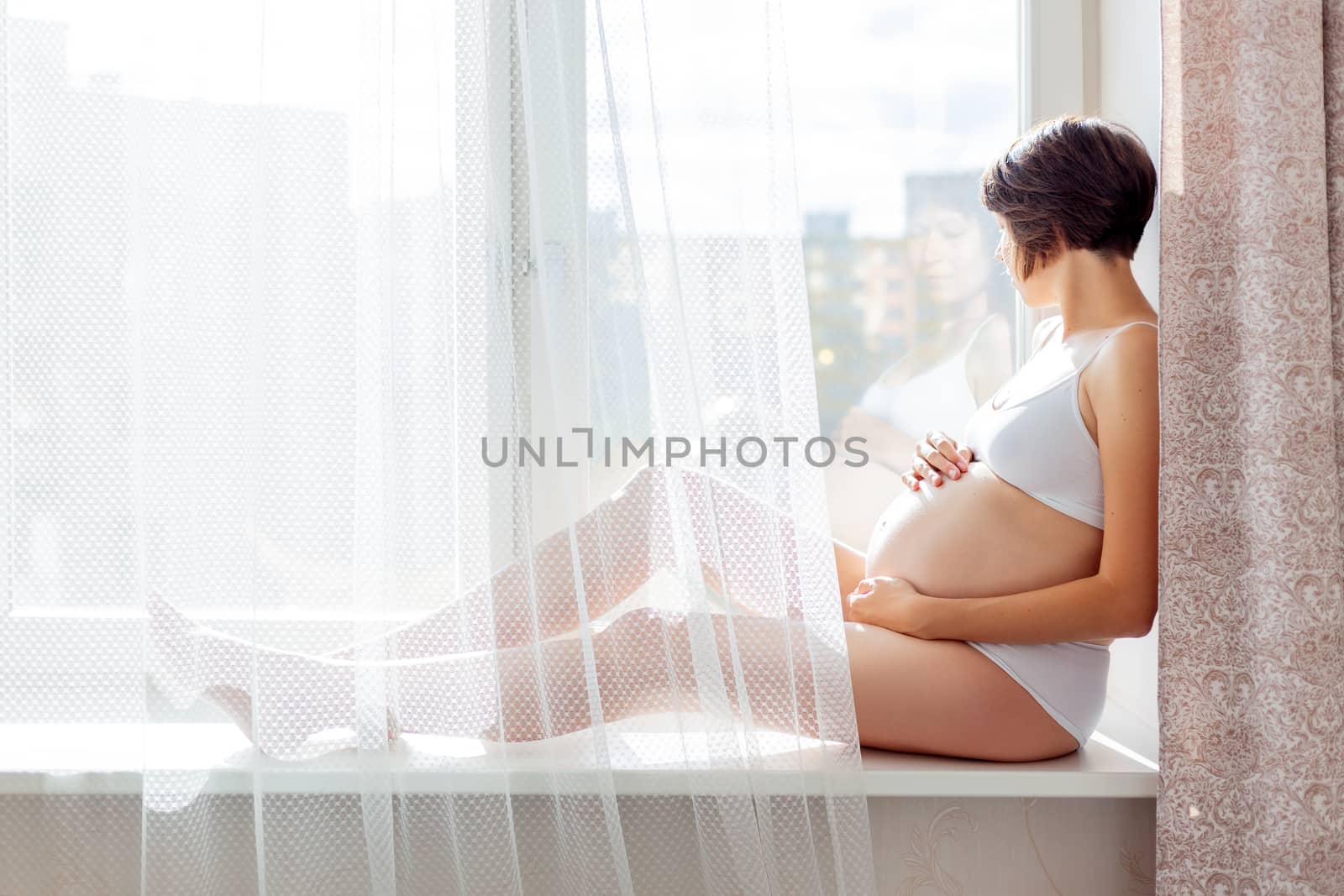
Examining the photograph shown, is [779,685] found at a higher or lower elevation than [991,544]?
lower

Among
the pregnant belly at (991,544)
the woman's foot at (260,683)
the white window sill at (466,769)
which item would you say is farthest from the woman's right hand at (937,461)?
the woman's foot at (260,683)

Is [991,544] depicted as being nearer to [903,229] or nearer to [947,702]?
[947,702]

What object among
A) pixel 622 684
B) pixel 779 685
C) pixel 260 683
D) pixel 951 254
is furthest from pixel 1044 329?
pixel 260 683

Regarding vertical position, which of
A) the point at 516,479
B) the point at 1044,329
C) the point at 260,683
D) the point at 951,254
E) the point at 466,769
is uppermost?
the point at 951,254

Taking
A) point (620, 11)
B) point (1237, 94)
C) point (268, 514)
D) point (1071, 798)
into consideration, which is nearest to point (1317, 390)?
point (1237, 94)

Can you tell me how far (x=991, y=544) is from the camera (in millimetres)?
1205

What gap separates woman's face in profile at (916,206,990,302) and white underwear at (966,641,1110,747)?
0.60 metres

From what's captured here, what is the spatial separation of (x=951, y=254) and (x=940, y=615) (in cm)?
63

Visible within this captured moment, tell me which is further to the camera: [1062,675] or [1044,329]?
[1044,329]

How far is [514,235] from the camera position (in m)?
1.21

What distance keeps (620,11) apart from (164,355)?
25.0 inches

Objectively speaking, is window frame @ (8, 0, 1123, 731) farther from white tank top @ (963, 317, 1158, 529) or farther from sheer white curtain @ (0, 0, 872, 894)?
white tank top @ (963, 317, 1158, 529)

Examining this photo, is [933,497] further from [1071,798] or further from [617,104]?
[617,104]

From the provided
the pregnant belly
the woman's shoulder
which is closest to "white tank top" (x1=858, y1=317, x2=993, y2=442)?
the woman's shoulder
